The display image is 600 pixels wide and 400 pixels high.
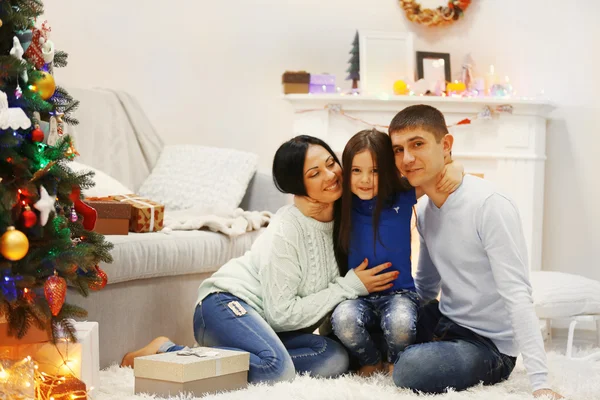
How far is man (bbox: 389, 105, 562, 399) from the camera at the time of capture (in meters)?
1.94

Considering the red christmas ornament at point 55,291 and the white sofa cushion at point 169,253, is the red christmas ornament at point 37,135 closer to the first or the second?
the red christmas ornament at point 55,291

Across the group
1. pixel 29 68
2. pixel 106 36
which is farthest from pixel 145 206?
pixel 106 36

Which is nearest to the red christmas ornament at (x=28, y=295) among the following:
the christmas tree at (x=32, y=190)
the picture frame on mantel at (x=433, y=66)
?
the christmas tree at (x=32, y=190)

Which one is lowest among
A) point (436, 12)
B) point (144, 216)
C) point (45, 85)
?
point (144, 216)

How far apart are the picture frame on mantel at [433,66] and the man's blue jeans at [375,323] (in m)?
1.88

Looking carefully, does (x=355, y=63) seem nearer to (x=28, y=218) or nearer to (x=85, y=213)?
(x=85, y=213)

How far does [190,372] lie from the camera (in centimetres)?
194

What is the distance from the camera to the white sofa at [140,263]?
7.76 feet

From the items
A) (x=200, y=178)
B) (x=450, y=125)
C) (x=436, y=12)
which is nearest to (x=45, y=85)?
(x=200, y=178)

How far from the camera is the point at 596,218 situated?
3.79 m

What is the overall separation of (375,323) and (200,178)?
133cm

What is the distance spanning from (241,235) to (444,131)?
1038 mm

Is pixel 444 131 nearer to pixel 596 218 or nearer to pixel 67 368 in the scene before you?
pixel 67 368

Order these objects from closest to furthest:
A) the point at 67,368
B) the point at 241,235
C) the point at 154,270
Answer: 1. the point at 67,368
2. the point at 154,270
3. the point at 241,235
